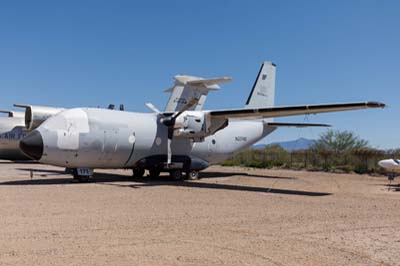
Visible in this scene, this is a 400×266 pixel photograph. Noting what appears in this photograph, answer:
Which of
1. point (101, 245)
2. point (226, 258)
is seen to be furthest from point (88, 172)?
point (226, 258)

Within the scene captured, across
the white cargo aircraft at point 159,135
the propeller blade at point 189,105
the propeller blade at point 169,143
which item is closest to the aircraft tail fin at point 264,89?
the white cargo aircraft at point 159,135

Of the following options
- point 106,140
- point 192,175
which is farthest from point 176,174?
point 106,140

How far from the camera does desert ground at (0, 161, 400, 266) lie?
18.7 ft

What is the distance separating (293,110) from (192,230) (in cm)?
1003

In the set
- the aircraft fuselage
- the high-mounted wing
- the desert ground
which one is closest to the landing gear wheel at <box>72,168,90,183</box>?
the aircraft fuselage

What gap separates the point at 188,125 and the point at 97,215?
996 centimetres

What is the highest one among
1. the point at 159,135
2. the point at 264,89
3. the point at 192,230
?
the point at 264,89

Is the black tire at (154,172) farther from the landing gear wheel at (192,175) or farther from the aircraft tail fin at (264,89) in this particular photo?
the aircraft tail fin at (264,89)

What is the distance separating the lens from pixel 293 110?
1655 centimetres

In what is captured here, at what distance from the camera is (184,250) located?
239 inches

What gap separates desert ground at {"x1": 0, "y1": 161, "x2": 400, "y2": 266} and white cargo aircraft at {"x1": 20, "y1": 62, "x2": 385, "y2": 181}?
3.26m

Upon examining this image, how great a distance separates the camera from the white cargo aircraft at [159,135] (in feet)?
51.4

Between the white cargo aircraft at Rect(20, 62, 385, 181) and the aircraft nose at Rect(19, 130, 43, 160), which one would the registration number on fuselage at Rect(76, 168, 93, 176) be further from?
the aircraft nose at Rect(19, 130, 43, 160)

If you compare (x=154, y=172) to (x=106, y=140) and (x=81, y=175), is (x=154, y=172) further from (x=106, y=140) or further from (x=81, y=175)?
(x=81, y=175)
